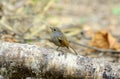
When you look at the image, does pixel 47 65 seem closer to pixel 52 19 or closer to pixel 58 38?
pixel 58 38

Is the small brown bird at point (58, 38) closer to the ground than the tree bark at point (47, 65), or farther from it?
farther from it

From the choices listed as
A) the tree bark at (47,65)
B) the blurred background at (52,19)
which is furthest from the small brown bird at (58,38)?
the blurred background at (52,19)

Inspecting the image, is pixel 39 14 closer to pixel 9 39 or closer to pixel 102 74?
pixel 9 39

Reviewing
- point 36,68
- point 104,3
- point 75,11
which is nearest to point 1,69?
point 36,68

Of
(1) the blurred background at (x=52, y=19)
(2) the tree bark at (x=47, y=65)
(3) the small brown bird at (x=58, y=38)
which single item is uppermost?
(1) the blurred background at (x=52, y=19)

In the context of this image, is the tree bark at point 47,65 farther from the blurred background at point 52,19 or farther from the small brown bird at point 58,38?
the blurred background at point 52,19

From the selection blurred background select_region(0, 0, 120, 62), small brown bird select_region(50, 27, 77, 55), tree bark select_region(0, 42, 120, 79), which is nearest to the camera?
tree bark select_region(0, 42, 120, 79)

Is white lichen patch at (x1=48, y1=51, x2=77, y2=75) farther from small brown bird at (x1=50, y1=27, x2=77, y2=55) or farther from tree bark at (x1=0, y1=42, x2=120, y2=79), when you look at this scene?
small brown bird at (x1=50, y1=27, x2=77, y2=55)

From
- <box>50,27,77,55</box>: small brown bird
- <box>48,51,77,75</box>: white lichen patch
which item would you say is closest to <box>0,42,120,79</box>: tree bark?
<box>48,51,77,75</box>: white lichen patch
